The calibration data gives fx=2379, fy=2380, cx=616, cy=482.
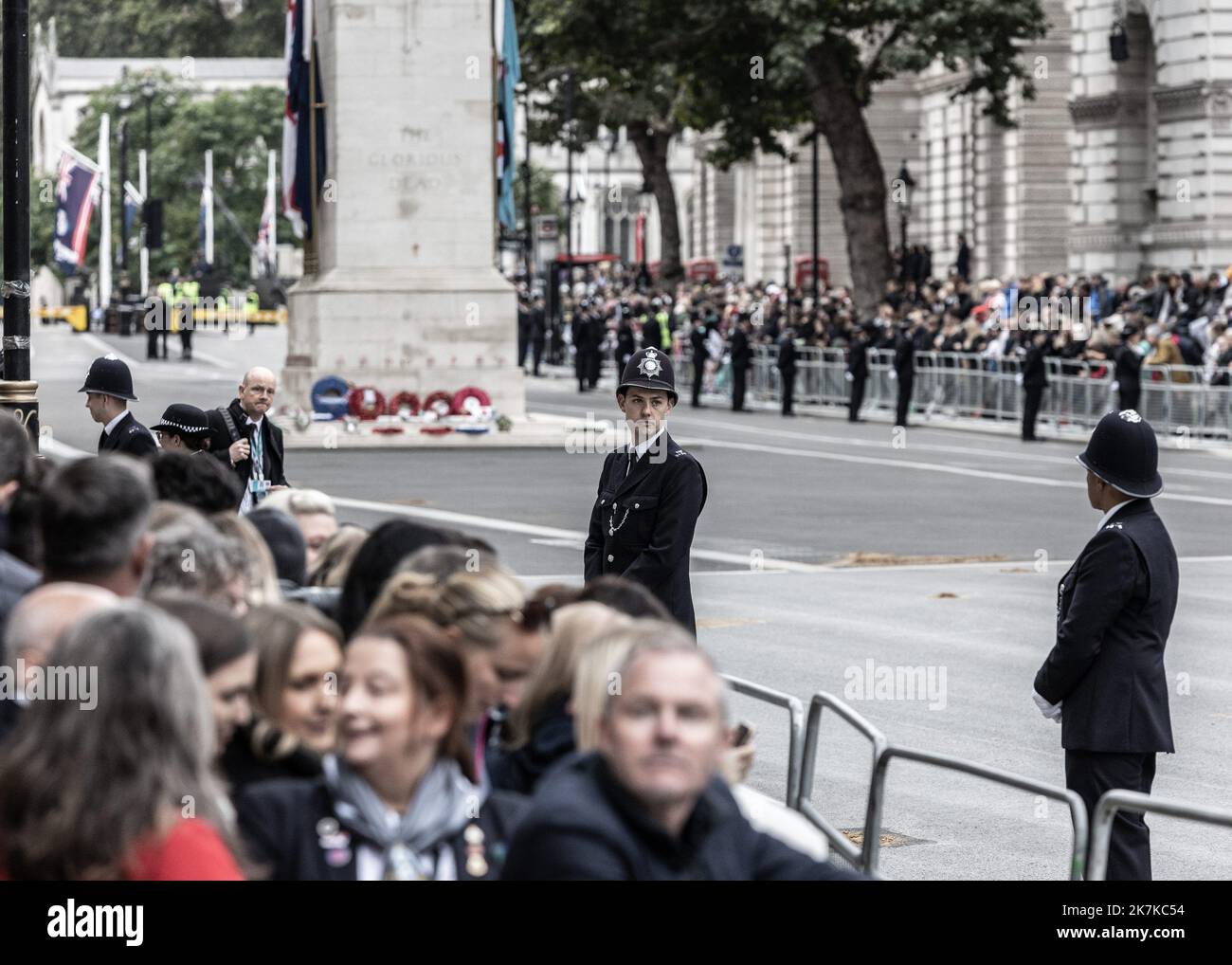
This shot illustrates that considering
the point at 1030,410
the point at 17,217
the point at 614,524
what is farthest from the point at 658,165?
the point at 614,524

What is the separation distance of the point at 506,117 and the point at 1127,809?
27.5 meters

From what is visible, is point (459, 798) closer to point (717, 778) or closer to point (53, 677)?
point (717, 778)

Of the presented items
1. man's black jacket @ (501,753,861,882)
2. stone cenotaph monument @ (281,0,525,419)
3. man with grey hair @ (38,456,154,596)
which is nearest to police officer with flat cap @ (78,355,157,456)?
man with grey hair @ (38,456,154,596)

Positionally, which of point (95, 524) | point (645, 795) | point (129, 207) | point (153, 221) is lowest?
point (645, 795)

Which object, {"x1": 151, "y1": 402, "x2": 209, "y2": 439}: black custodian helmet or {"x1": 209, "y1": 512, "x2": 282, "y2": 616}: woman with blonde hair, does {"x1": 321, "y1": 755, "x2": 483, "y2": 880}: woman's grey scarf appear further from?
{"x1": 151, "y1": 402, "x2": 209, "y2": 439}: black custodian helmet

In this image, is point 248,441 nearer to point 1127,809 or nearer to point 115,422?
point 115,422

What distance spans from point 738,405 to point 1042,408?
857 centimetres

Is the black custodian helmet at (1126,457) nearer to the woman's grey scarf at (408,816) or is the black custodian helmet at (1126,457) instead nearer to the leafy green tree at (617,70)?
the woman's grey scarf at (408,816)

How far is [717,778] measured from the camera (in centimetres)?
464

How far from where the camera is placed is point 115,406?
11.8 meters

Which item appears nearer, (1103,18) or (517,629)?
(517,629)

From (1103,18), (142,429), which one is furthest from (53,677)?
(1103,18)

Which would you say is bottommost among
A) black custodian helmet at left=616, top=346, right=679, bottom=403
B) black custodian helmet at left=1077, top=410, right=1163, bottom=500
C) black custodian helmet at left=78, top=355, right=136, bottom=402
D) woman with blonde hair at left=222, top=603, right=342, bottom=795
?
woman with blonde hair at left=222, top=603, right=342, bottom=795

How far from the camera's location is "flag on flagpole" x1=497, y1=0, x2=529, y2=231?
32.6 meters
